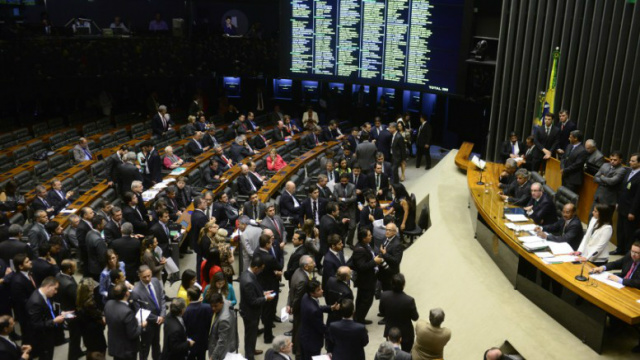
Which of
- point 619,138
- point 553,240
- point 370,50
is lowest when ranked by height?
Answer: point 553,240

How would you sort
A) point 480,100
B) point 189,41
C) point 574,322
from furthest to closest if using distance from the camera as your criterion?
point 189,41
point 480,100
point 574,322

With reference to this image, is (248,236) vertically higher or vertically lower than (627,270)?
lower

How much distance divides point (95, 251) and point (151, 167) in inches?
157

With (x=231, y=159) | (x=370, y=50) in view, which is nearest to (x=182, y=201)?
(x=231, y=159)

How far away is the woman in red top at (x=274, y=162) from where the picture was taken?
13.1 metres

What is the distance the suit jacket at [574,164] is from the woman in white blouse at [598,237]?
2.14m

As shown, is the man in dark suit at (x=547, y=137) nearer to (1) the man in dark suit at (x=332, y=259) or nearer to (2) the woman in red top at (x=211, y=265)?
(1) the man in dark suit at (x=332, y=259)

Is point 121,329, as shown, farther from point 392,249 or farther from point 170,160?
point 170,160

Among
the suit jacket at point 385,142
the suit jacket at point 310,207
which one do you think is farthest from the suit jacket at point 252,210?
the suit jacket at point 385,142

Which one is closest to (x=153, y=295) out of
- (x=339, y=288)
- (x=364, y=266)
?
(x=339, y=288)

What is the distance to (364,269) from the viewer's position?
767 cm

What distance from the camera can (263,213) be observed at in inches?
386

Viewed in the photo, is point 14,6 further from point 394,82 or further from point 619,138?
point 619,138

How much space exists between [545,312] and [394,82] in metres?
9.10
